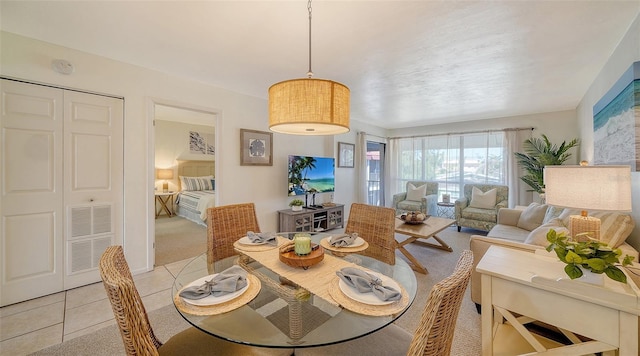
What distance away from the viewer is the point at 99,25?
1.99 meters

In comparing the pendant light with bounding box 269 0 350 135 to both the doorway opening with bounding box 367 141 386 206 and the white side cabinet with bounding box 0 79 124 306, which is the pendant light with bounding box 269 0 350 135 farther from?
the doorway opening with bounding box 367 141 386 206

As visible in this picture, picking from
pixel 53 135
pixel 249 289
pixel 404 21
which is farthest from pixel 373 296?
pixel 53 135

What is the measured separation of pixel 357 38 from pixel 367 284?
2.00 meters

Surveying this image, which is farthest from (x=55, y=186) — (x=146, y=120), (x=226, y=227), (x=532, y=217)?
(x=532, y=217)

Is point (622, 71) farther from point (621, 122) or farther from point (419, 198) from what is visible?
point (419, 198)

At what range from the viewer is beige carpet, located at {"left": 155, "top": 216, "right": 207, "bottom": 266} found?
3344 millimetres

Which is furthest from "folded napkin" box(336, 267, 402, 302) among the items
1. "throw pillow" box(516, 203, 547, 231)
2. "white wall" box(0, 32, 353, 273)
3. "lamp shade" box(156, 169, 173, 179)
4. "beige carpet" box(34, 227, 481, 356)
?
"lamp shade" box(156, 169, 173, 179)

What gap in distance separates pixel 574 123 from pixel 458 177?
2151 millimetres

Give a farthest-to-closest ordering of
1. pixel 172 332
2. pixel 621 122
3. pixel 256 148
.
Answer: pixel 256 148
pixel 621 122
pixel 172 332

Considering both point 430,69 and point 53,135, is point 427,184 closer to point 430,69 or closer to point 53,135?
point 430,69

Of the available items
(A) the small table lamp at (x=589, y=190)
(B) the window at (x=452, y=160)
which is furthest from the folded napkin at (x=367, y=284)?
(B) the window at (x=452, y=160)

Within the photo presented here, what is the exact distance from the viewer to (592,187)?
132 cm

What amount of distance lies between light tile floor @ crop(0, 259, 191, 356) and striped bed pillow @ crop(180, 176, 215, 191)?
379 cm

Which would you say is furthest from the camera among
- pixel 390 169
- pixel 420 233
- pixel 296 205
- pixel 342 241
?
pixel 390 169
